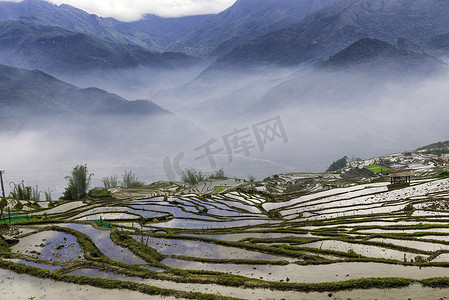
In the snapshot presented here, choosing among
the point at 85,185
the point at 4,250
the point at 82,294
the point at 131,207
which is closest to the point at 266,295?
the point at 82,294

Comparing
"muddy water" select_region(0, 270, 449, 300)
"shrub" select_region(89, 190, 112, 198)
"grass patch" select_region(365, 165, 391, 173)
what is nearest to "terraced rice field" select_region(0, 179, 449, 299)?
"muddy water" select_region(0, 270, 449, 300)

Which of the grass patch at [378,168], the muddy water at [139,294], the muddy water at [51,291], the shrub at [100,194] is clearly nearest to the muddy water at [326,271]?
the muddy water at [139,294]

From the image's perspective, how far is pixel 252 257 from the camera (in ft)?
71.1

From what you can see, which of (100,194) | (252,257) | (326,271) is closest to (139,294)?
(252,257)

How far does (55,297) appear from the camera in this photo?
16281 mm

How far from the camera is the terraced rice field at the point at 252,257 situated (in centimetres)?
1582

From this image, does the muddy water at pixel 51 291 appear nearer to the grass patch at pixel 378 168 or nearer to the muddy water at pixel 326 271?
the muddy water at pixel 326 271

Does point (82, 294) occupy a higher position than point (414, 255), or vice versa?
point (82, 294)

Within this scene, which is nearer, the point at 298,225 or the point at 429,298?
the point at 429,298

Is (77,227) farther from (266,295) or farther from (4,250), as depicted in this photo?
(266,295)

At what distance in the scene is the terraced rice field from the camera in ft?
51.9

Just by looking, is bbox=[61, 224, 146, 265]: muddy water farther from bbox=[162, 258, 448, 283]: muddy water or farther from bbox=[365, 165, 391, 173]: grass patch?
bbox=[365, 165, 391, 173]: grass patch

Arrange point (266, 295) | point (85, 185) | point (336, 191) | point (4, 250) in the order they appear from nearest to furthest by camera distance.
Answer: point (266, 295) → point (4, 250) → point (336, 191) → point (85, 185)

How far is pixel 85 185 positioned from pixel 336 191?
5256cm
